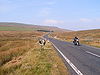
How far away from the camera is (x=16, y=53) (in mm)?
26453

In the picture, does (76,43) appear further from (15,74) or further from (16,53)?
(15,74)

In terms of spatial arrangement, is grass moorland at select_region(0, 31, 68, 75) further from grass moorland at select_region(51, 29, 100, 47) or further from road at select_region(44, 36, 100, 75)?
grass moorland at select_region(51, 29, 100, 47)

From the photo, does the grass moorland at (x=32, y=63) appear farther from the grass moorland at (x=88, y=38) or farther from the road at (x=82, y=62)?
the grass moorland at (x=88, y=38)

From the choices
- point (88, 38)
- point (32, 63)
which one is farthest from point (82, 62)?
point (88, 38)

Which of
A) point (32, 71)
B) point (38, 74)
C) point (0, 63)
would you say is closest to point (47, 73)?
point (38, 74)

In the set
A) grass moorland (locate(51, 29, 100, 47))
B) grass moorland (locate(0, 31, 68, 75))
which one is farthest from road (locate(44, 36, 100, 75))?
grass moorland (locate(51, 29, 100, 47))

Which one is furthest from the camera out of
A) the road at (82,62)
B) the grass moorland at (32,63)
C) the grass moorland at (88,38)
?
the grass moorland at (88,38)

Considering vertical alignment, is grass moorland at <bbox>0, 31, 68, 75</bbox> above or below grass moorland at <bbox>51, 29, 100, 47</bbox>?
above

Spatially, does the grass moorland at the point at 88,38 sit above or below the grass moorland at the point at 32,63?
below

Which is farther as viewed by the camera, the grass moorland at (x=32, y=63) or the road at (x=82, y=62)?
the grass moorland at (x=32, y=63)

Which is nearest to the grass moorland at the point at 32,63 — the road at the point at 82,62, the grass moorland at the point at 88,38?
the road at the point at 82,62

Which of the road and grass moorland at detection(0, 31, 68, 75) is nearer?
the road

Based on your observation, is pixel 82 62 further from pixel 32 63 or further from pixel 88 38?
pixel 88 38

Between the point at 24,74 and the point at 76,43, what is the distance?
2810cm
